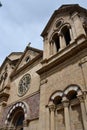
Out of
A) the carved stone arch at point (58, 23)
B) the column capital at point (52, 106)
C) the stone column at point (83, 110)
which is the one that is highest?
the carved stone arch at point (58, 23)

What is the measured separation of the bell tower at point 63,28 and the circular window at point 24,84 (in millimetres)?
2786

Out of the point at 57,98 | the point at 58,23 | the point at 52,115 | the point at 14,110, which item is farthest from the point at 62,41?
the point at 14,110

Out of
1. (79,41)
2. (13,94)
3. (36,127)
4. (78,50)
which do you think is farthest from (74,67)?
(13,94)

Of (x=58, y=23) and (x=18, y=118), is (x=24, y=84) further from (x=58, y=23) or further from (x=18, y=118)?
(x=58, y=23)

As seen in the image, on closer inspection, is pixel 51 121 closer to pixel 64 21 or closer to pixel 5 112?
pixel 5 112

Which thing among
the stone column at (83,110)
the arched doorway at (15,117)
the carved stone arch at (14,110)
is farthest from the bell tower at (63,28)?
the arched doorway at (15,117)

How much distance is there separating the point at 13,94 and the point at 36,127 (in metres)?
5.54

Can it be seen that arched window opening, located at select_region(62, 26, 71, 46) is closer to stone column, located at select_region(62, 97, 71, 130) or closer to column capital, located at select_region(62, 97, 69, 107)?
column capital, located at select_region(62, 97, 69, 107)

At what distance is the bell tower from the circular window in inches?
110

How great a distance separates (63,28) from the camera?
13.3 metres

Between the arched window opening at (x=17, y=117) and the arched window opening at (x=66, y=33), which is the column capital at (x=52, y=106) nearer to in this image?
the arched window opening at (x=17, y=117)

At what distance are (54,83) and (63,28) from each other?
197 inches

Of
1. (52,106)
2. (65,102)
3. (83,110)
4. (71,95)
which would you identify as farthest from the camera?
(52,106)

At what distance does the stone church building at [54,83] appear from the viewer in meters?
9.01
